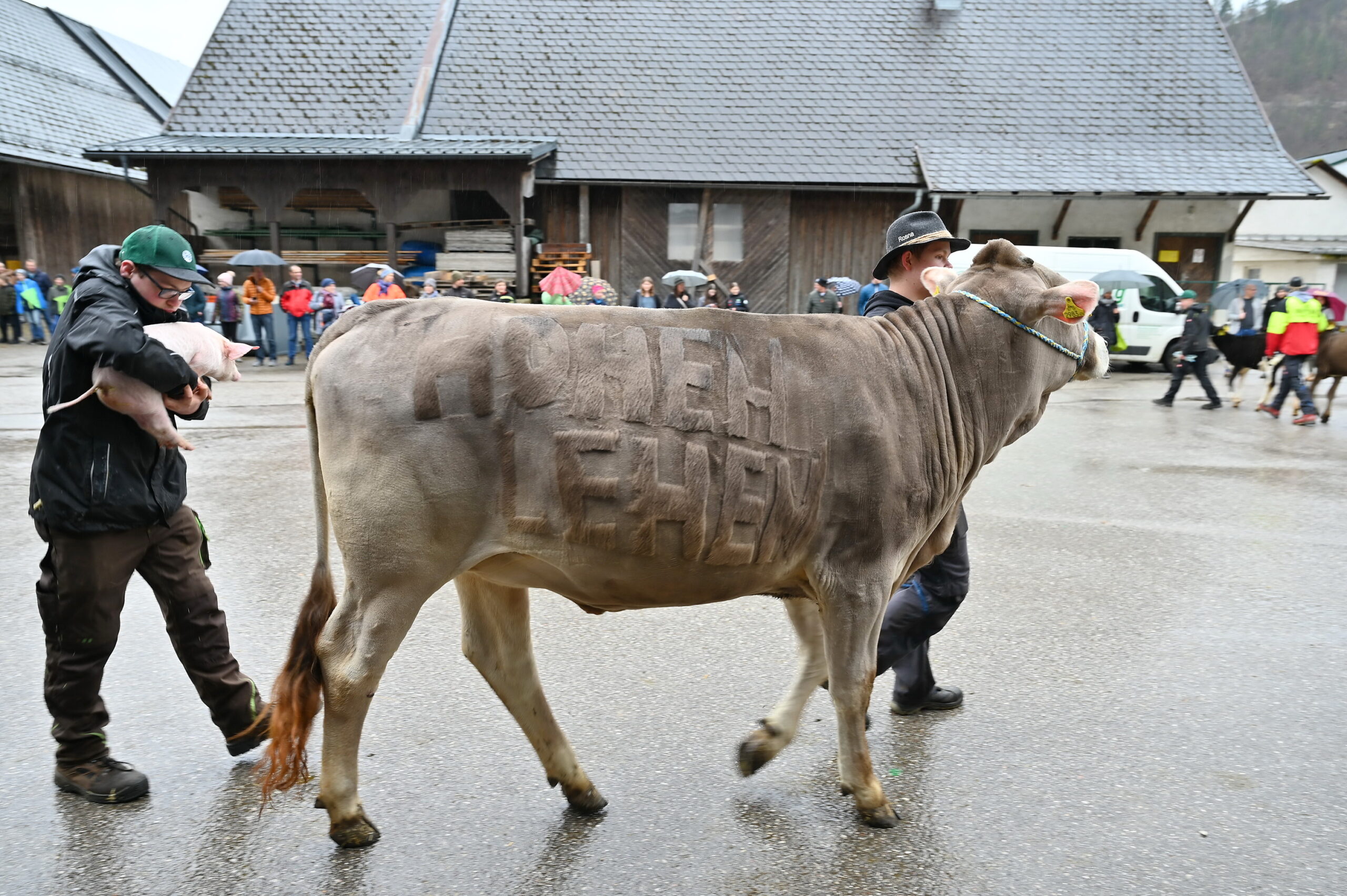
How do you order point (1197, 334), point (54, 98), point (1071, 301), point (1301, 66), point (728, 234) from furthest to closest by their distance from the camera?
point (1301, 66)
point (54, 98)
point (728, 234)
point (1197, 334)
point (1071, 301)

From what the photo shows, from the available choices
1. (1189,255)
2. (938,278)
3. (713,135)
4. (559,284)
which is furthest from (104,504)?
(1189,255)

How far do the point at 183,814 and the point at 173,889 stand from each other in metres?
0.45

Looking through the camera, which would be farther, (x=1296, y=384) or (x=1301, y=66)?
(x=1301, y=66)

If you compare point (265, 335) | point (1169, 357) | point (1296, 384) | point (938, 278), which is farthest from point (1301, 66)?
point (938, 278)

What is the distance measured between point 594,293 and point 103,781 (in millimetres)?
17319

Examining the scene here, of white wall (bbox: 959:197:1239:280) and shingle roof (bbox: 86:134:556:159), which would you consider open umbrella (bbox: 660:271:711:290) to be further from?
white wall (bbox: 959:197:1239:280)

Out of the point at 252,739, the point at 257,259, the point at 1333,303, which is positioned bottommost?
the point at 252,739

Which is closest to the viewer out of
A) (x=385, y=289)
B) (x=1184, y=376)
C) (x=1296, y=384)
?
(x=1296, y=384)

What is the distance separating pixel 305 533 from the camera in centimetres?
649

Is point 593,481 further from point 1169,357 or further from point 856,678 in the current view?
point 1169,357

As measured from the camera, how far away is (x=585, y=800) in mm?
3182

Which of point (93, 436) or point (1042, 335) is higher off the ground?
point (1042, 335)

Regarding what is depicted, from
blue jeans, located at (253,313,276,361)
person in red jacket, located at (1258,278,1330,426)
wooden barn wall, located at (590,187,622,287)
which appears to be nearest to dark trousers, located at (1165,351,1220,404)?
person in red jacket, located at (1258,278,1330,426)

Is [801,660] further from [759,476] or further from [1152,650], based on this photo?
[1152,650]
